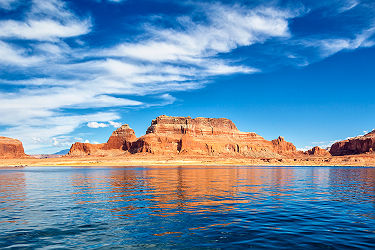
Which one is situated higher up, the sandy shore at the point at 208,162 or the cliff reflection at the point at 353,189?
the cliff reflection at the point at 353,189

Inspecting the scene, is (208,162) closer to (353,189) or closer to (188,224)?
(353,189)

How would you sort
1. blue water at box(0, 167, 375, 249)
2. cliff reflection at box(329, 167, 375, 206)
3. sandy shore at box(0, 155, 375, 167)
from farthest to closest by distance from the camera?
1. sandy shore at box(0, 155, 375, 167)
2. cliff reflection at box(329, 167, 375, 206)
3. blue water at box(0, 167, 375, 249)

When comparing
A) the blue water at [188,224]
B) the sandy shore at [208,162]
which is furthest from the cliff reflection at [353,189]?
the sandy shore at [208,162]

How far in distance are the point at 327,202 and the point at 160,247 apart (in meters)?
15.9

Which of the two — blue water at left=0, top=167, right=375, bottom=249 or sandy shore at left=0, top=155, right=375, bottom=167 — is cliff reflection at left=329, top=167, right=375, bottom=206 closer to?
blue water at left=0, top=167, right=375, bottom=249

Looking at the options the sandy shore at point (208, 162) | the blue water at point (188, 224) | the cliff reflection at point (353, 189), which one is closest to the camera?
the blue water at point (188, 224)

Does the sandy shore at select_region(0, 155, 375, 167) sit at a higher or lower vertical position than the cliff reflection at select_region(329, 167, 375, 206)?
lower

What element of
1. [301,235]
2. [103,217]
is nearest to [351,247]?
[301,235]

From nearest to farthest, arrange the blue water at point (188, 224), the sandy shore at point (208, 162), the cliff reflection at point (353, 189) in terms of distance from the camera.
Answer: the blue water at point (188, 224) < the cliff reflection at point (353, 189) < the sandy shore at point (208, 162)

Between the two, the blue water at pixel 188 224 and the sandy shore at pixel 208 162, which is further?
the sandy shore at pixel 208 162

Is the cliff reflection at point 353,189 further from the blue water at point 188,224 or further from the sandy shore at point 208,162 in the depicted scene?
the sandy shore at point 208,162

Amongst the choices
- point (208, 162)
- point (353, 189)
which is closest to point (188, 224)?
point (353, 189)

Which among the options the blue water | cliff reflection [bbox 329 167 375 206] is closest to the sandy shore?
cliff reflection [bbox 329 167 375 206]

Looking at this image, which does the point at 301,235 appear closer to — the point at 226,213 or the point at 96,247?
the point at 226,213
